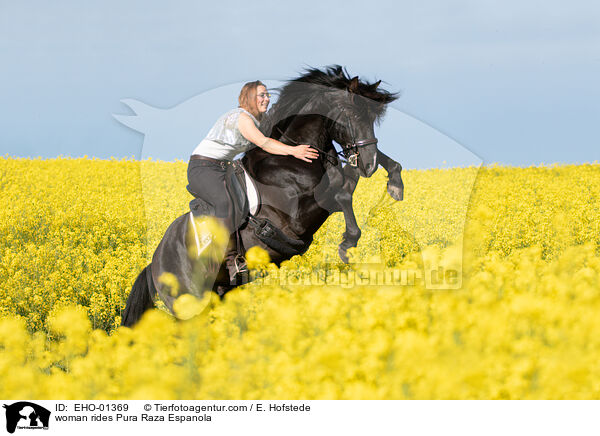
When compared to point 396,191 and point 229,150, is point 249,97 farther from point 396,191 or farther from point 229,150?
point 396,191

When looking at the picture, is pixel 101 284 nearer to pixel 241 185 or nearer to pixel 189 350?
pixel 241 185

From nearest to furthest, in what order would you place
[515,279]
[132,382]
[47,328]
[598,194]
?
[132,382] → [515,279] → [47,328] → [598,194]

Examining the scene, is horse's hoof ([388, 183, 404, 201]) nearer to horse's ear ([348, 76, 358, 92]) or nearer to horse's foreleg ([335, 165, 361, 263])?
horse's foreleg ([335, 165, 361, 263])

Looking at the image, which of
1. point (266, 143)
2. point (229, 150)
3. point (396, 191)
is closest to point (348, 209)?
point (396, 191)

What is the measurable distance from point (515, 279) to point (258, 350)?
8.39 feet

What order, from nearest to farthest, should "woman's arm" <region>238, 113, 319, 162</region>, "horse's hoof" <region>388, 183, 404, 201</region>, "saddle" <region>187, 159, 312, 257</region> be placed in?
"woman's arm" <region>238, 113, 319, 162</region>
"horse's hoof" <region>388, 183, 404, 201</region>
"saddle" <region>187, 159, 312, 257</region>

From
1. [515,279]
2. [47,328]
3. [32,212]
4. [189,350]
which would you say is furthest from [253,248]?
[32,212]

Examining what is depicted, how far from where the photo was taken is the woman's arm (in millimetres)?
4195

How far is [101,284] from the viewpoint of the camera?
7727 mm

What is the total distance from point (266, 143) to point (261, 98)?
41 cm

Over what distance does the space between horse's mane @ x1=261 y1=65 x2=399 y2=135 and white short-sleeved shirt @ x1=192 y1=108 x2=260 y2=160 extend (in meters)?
Result: 0.21
